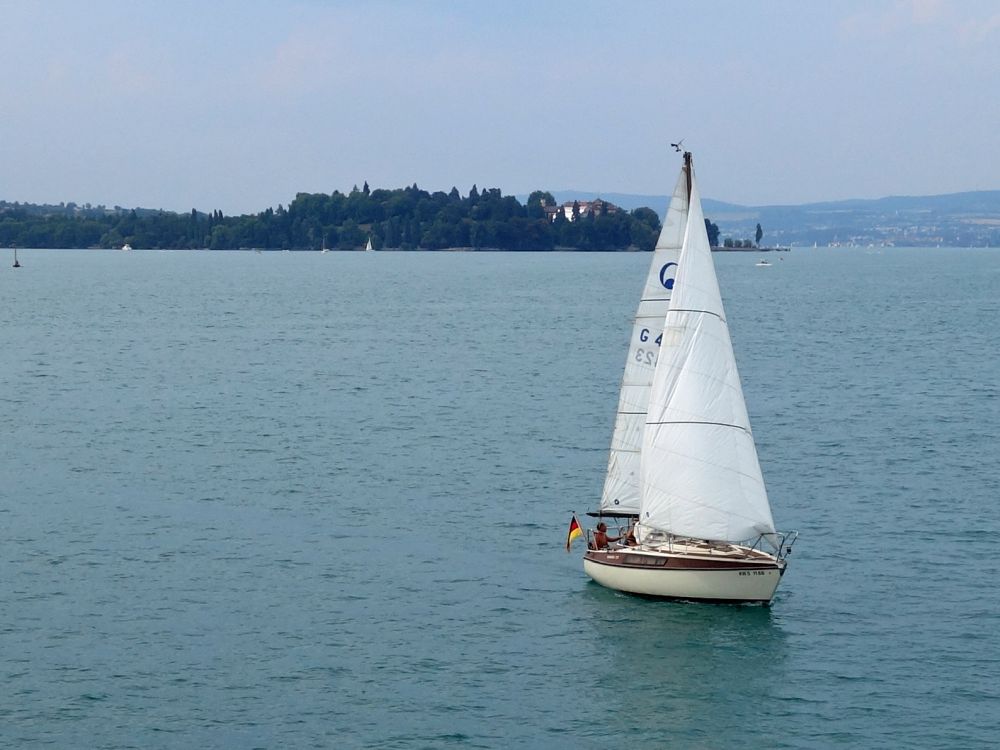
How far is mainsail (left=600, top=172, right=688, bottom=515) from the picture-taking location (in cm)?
4300

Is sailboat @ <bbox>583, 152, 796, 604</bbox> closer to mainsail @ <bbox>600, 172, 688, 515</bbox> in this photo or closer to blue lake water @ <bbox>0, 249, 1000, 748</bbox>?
mainsail @ <bbox>600, 172, 688, 515</bbox>

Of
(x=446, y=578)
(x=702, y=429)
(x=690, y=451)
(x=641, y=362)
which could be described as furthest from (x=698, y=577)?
(x=446, y=578)

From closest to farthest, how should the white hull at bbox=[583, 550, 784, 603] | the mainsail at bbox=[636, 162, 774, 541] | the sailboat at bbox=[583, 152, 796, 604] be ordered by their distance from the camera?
1. the white hull at bbox=[583, 550, 784, 603]
2. the sailboat at bbox=[583, 152, 796, 604]
3. the mainsail at bbox=[636, 162, 774, 541]

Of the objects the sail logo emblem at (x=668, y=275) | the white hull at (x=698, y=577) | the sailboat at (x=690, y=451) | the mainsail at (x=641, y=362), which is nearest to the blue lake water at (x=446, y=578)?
the white hull at (x=698, y=577)

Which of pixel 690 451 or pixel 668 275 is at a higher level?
pixel 668 275

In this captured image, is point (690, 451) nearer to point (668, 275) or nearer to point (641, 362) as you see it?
point (641, 362)

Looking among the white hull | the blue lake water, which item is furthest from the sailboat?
the blue lake water

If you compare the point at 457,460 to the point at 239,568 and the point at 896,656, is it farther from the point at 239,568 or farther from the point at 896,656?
the point at 896,656

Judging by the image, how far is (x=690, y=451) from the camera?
4334cm

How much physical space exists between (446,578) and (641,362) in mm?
9325

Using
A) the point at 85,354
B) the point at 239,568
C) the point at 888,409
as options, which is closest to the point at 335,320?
the point at 85,354

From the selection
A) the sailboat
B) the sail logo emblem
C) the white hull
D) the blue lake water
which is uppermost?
the sail logo emblem

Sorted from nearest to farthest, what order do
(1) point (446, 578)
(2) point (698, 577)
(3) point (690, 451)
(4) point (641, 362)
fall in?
(2) point (698, 577), (3) point (690, 451), (4) point (641, 362), (1) point (446, 578)

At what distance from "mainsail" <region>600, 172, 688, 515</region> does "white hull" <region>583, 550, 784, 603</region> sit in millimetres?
2579
